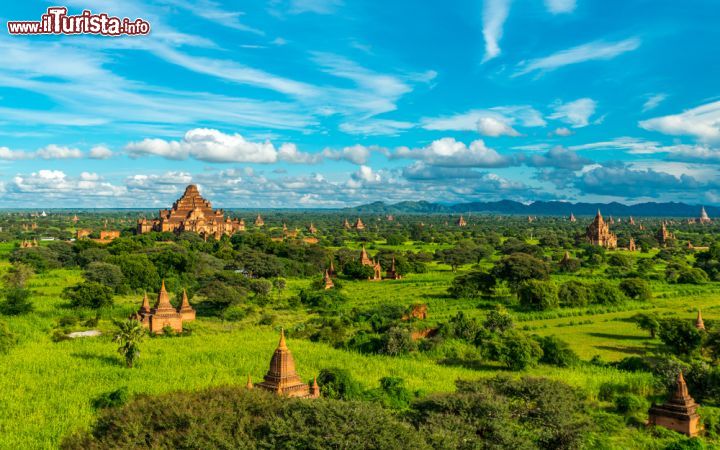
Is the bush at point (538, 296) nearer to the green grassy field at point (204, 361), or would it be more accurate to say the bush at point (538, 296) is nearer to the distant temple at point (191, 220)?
the green grassy field at point (204, 361)

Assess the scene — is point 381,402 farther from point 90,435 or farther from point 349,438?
point 90,435

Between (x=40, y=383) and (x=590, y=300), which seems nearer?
(x=40, y=383)

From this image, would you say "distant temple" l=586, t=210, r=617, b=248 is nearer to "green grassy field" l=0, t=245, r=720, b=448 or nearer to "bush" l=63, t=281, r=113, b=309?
"green grassy field" l=0, t=245, r=720, b=448

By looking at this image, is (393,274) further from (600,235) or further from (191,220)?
(600,235)

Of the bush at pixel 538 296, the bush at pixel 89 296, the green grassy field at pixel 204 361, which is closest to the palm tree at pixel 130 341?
the green grassy field at pixel 204 361

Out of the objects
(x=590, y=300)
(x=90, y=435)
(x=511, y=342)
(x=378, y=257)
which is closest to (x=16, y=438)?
(x=90, y=435)
